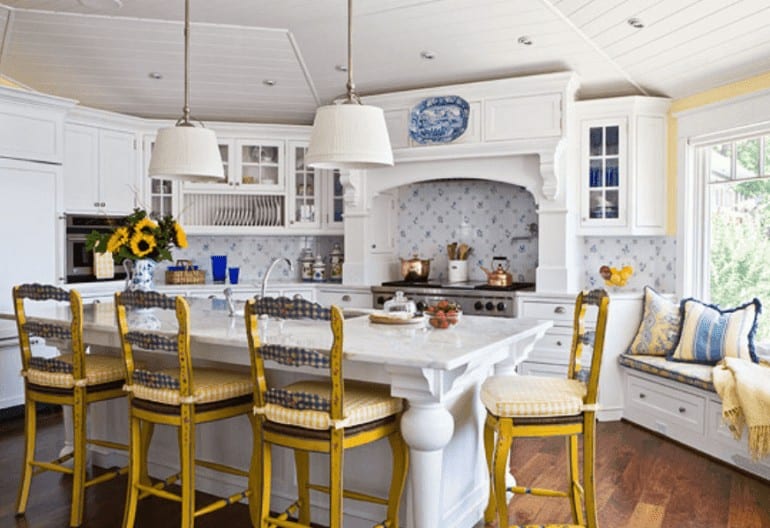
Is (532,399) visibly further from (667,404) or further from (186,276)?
(186,276)

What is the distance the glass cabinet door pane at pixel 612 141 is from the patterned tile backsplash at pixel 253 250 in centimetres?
275

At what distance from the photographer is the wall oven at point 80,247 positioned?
18.1 feet

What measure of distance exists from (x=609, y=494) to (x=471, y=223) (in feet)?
9.94

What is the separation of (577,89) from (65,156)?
4.04 metres

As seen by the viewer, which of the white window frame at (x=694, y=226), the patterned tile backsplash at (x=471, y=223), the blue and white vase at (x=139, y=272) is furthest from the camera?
the patterned tile backsplash at (x=471, y=223)

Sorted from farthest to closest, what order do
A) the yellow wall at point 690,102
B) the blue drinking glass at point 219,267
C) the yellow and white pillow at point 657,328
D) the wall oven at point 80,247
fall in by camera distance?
the blue drinking glass at point 219,267 → the wall oven at point 80,247 → the yellow and white pillow at point 657,328 → the yellow wall at point 690,102

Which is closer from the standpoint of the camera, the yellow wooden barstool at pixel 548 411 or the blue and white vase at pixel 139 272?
the yellow wooden barstool at pixel 548 411

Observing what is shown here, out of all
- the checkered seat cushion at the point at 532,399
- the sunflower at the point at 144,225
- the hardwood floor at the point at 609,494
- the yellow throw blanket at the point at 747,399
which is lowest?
the hardwood floor at the point at 609,494

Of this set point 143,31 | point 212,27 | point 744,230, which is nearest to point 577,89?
point 744,230

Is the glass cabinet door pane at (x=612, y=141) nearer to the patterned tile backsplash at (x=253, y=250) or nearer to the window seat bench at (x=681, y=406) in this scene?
the window seat bench at (x=681, y=406)

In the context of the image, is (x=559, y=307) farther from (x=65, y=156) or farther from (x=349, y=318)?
(x=65, y=156)

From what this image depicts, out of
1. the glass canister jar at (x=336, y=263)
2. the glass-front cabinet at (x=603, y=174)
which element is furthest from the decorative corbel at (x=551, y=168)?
the glass canister jar at (x=336, y=263)

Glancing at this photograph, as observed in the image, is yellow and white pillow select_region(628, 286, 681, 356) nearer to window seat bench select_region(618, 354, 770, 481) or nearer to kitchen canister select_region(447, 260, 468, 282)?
window seat bench select_region(618, 354, 770, 481)

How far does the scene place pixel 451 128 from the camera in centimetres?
543
